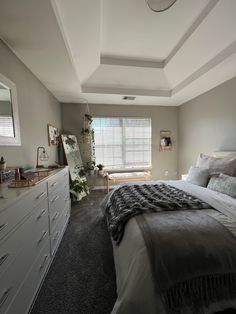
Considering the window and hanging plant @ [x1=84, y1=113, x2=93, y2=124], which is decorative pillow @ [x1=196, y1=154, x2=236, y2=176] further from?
hanging plant @ [x1=84, y1=113, x2=93, y2=124]

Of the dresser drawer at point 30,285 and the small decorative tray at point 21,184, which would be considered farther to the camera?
the small decorative tray at point 21,184

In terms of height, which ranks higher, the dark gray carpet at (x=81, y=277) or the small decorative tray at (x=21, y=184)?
the small decorative tray at (x=21, y=184)

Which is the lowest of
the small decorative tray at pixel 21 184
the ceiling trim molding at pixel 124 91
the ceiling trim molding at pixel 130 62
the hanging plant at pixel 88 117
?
the small decorative tray at pixel 21 184

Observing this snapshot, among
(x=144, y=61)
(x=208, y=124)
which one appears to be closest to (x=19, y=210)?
(x=144, y=61)

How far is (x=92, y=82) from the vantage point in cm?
347

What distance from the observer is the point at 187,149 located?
4551 millimetres

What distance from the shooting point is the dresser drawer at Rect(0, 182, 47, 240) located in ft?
3.04

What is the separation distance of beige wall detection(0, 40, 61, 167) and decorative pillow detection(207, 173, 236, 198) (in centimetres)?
261

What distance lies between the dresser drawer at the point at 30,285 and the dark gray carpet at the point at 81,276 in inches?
5.2

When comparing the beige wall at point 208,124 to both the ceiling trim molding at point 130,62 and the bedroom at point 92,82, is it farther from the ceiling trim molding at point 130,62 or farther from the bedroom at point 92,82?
the ceiling trim molding at point 130,62

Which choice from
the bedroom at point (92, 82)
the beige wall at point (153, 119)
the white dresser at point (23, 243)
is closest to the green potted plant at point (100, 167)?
the bedroom at point (92, 82)

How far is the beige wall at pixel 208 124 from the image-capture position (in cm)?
308

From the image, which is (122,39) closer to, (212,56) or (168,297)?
(212,56)

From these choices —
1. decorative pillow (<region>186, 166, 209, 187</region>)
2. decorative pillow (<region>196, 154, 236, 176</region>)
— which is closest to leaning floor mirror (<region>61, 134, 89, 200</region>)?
decorative pillow (<region>186, 166, 209, 187</region>)
